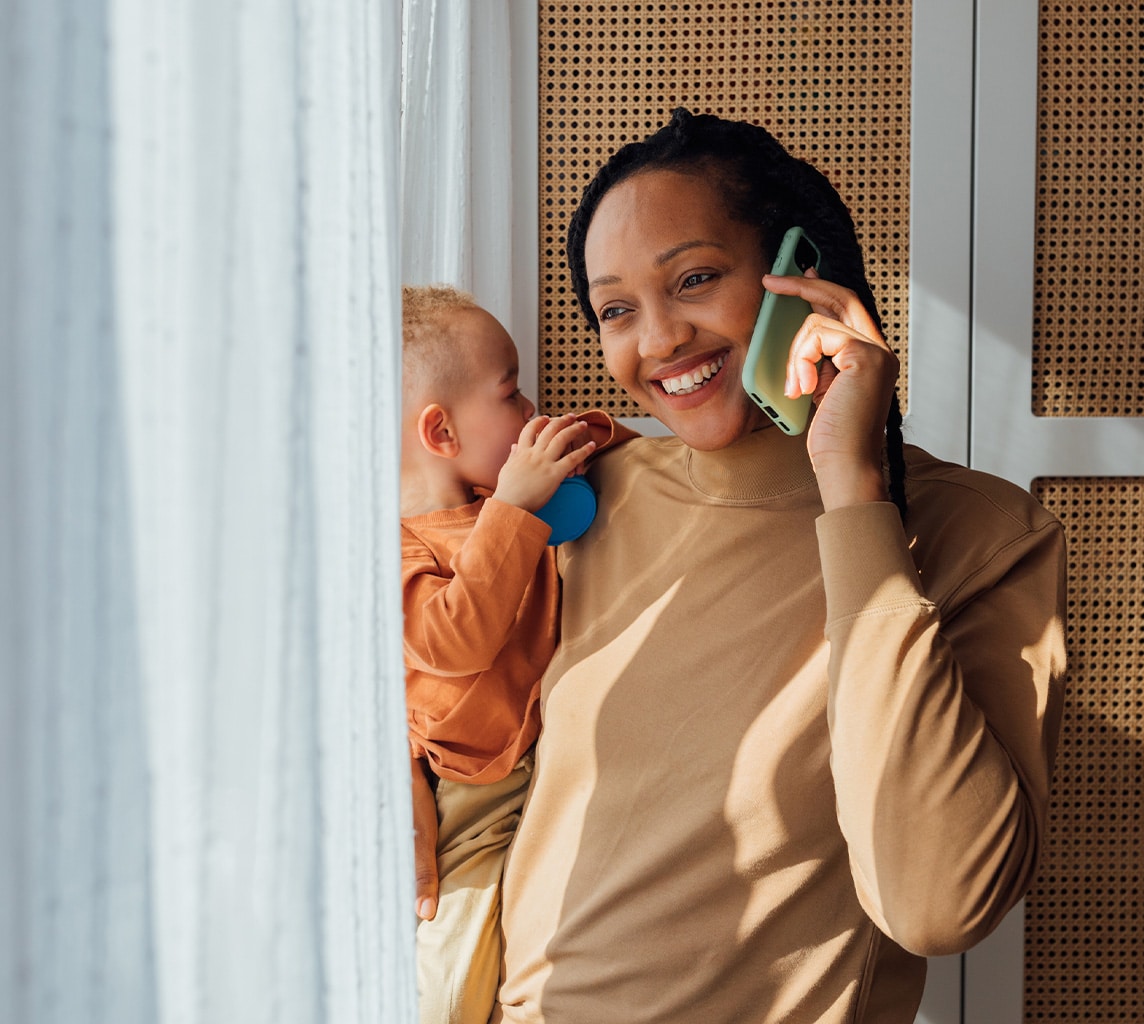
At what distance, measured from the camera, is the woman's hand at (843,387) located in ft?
3.49

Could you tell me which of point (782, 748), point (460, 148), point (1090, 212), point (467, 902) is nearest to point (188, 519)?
point (782, 748)

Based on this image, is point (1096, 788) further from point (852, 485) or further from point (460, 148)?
point (460, 148)

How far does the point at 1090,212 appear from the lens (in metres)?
1.89

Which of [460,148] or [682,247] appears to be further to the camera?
[460,148]

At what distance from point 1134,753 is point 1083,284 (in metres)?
0.88

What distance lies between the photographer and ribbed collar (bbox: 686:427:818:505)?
4.18 feet

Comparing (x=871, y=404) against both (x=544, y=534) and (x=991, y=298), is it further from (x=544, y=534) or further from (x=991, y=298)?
(x=991, y=298)

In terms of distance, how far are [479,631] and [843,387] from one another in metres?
0.55

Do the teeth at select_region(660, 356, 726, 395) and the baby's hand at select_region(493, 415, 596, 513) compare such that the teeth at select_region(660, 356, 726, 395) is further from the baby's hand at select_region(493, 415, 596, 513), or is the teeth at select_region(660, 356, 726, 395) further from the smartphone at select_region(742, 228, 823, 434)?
the baby's hand at select_region(493, 415, 596, 513)

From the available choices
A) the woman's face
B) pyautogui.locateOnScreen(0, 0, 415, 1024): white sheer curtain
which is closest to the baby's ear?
the woman's face

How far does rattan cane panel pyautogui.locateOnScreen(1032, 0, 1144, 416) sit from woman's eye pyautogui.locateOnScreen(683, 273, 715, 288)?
3.17ft

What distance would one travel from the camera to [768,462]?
Result: 4.19 ft

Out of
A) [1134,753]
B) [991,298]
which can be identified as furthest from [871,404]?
[1134,753]

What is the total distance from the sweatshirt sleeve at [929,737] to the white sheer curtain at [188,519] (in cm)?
63
